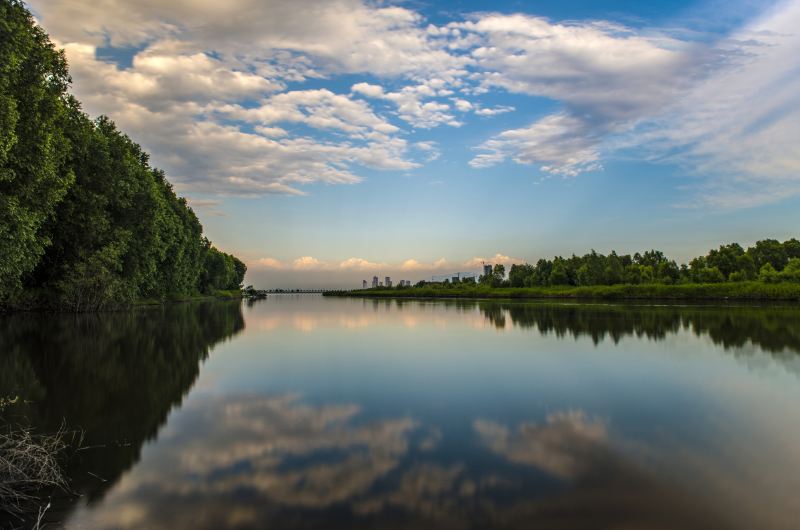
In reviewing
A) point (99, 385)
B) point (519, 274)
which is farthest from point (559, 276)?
point (99, 385)

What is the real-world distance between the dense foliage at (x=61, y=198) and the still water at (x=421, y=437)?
8887mm

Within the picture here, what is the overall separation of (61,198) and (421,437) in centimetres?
2558

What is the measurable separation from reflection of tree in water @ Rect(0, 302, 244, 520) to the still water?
6 centimetres

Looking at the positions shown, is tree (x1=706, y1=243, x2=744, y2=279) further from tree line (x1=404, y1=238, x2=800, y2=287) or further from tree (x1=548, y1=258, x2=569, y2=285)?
tree (x1=548, y1=258, x2=569, y2=285)

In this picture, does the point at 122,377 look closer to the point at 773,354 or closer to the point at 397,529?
the point at 397,529

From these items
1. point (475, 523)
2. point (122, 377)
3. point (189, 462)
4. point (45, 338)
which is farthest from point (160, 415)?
point (45, 338)

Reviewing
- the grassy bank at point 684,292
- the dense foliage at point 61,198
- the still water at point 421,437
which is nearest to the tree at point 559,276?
the grassy bank at point 684,292

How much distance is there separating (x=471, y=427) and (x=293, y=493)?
148 inches

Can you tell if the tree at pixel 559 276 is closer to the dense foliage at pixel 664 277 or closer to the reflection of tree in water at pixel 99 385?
the dense foliage at pixel 664 277

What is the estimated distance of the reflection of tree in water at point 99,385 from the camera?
734cm

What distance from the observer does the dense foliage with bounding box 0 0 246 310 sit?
20656 millimetres

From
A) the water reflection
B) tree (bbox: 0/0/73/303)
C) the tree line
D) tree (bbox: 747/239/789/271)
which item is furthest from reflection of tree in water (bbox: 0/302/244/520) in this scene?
tree (bbox: 747/239/789/271)

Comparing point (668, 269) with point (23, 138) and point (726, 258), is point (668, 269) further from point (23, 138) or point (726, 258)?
point (23, 138)

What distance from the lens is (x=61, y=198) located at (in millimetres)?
25422
